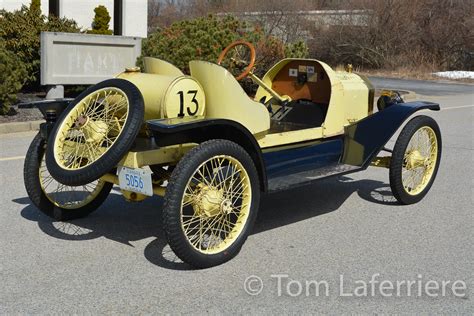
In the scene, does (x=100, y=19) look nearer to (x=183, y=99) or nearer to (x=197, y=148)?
(x=183, y=99)

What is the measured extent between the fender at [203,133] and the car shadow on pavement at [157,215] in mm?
752

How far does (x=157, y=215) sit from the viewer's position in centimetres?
545

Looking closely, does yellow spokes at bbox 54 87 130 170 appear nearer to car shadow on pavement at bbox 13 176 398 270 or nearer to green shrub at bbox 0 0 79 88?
car shadow on pavement at bbox 13 176 398 270

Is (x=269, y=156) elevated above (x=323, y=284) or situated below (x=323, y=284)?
above

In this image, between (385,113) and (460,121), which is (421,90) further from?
(385,113)

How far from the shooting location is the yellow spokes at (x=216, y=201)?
430cm

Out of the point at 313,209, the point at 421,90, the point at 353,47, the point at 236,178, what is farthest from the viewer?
the point at 353,47

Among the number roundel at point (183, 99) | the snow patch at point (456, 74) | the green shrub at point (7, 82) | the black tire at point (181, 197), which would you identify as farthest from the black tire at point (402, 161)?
the snow patch at point (456, 74)

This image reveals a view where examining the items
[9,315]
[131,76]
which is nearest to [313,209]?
[131,76]

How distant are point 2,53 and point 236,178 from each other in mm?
7456

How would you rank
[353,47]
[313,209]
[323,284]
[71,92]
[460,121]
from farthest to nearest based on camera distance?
[353,47], [71,92], [460,121], [313,209], [323,284]

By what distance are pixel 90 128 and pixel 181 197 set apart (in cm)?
92

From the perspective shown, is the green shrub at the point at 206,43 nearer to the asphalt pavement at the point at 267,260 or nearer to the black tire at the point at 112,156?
the asphalt pavement at the point at 267,260

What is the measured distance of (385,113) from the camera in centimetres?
591
